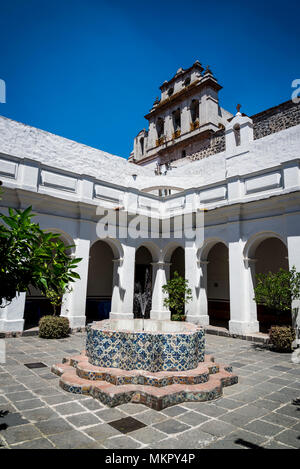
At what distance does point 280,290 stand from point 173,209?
23.8 ft

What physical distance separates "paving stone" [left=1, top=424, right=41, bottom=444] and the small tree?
32.9 ft

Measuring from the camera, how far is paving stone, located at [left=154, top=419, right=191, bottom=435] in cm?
368

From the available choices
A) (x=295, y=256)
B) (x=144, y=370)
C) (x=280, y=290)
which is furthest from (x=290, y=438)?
(x=295, y=256)

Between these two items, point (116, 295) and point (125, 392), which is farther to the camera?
point (116, 295)

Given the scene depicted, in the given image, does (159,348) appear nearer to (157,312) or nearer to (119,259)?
(119,259)

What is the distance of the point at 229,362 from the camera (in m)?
7.41

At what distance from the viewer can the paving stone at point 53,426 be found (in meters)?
3.56

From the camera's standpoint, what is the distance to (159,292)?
48.9 ft

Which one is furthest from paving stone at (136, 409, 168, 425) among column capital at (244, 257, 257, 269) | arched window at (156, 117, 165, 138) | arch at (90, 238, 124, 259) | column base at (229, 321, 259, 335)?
arched window at (156, 117, 165, 138)

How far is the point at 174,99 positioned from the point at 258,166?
38.8ft

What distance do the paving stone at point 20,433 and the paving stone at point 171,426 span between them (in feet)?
4.91

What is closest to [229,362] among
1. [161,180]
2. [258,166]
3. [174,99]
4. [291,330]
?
[291,330]

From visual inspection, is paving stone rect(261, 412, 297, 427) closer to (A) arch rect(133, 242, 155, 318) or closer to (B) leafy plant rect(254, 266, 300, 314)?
(B) leafy plant rect(254, 266, 300, 314)

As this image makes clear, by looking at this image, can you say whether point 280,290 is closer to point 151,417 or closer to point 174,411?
point 174,411
